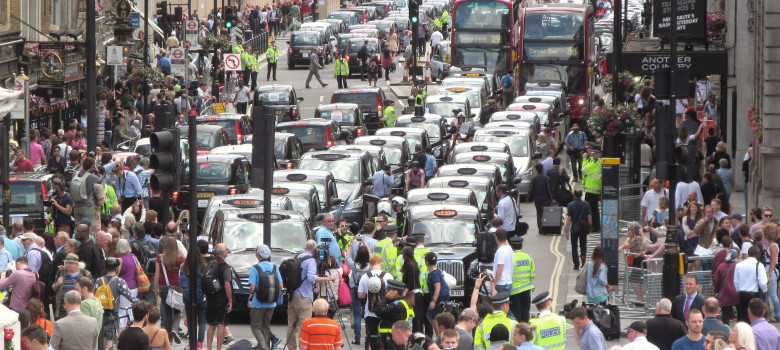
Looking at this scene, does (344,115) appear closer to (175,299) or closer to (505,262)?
(505,262)

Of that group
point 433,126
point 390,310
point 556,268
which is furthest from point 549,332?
point 433,126

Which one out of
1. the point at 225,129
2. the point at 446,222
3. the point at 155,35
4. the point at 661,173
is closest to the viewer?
the point at 661,173

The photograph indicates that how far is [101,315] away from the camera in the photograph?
1684 cm

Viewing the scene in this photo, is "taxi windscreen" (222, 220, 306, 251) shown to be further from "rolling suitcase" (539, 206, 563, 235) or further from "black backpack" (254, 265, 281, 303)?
"rolling suitcase" (539, 206, 563, 235)

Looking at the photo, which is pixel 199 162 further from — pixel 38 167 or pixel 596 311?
pixel 596 311

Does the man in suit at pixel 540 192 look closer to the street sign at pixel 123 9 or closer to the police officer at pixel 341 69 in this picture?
the street sign at pixel 123 9

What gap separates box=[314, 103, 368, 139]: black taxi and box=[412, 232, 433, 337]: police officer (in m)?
18.7

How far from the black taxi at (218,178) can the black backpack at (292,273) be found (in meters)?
9.07

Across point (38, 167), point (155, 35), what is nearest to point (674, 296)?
point (38, 167)

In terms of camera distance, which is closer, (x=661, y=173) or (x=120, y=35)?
(x=661, y=173)

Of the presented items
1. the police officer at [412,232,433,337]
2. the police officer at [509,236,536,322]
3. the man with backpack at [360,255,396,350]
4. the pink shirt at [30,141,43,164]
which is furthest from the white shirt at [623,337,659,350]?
the pink shirt at [30,141,43,164]

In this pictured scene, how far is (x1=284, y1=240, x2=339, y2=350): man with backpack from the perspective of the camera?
1916 cm

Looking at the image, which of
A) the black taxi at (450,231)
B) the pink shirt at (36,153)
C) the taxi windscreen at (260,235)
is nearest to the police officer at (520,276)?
the black taxi at (450,231)

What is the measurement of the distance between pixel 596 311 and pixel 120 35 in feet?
87.2
